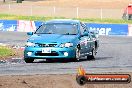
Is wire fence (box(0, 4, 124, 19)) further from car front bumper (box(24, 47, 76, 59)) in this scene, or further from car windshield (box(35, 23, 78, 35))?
car front bumper (box(24, 47, 76, 59))

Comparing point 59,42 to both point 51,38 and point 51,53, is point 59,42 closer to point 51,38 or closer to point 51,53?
point 51,38

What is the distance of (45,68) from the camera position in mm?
17609

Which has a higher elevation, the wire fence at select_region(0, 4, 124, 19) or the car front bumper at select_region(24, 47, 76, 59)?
the car front bumper at select_region(24, 47, 76, 59)

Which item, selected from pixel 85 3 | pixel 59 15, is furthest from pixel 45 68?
pixel 85 3

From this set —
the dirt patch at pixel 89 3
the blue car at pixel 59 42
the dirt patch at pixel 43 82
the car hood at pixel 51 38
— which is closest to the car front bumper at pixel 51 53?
the blue car at pixel 59 42

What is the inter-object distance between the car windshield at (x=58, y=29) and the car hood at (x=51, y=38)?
17.7 inches

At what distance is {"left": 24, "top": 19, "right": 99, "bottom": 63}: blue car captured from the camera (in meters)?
19.8

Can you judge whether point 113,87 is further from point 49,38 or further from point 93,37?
point 93,37

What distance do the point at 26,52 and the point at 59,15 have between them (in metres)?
51.1

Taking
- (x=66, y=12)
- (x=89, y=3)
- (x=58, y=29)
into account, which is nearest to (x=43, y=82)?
(x=58, y=29)

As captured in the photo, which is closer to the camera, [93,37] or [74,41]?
[74,41]

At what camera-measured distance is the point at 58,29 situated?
2098 cm

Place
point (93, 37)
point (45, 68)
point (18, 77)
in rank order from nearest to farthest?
point (18, 77) < point (45, 68) < point (93, 37)

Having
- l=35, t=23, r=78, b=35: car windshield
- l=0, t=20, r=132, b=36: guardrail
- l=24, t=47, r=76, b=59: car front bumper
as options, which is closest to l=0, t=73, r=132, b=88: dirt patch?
l=24, t=47, r=76, b=59: car front bumper
